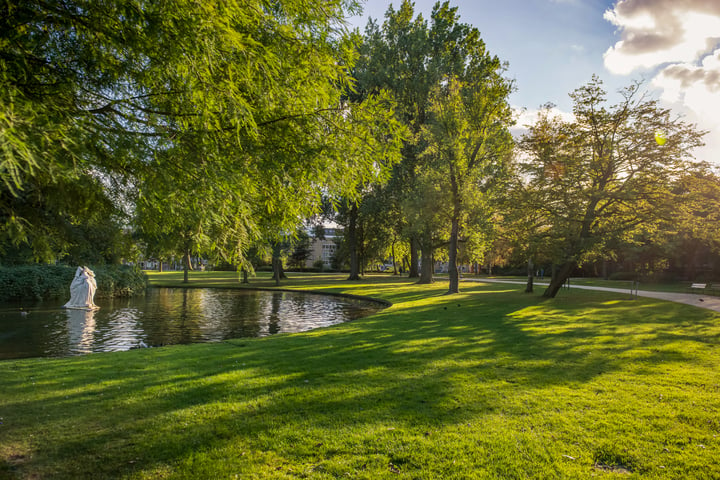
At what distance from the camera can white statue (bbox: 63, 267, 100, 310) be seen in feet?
59.4

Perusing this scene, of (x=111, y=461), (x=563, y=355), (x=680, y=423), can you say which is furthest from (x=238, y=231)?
(x=563, y=355)

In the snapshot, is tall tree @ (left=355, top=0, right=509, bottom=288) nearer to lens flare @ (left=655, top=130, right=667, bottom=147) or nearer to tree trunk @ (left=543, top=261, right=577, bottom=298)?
tree trunk @ (left=543, top=261, right=577, bottom=298)

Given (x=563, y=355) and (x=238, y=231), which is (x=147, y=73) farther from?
(x=563, y=355)

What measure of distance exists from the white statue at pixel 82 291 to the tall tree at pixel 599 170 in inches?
806

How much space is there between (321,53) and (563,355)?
270 inches

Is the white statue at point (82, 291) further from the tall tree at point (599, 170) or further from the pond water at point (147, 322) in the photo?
the tall tree at point (599, 170)

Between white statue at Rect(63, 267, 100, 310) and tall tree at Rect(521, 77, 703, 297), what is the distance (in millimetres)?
20460

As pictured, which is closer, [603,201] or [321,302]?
[603,201]

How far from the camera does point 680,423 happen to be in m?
4.37

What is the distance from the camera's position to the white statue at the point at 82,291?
1811 centimetres

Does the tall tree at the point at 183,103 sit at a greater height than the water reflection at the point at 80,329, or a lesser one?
greater

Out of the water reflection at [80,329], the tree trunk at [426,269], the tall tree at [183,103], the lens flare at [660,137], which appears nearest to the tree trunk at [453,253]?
the tree trunk at [426,269]

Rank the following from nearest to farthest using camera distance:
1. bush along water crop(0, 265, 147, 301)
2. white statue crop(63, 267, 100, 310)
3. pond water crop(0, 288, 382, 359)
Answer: pond water crop(0, 288, 382, 359), white statue crop(63, 267, 100, 310), bush along water crop(0, 265, 147, 301)

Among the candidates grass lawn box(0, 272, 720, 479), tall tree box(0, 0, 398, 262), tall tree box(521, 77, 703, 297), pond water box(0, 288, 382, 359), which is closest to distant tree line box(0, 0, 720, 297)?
tall tree box(0, 0, 398, 262)
